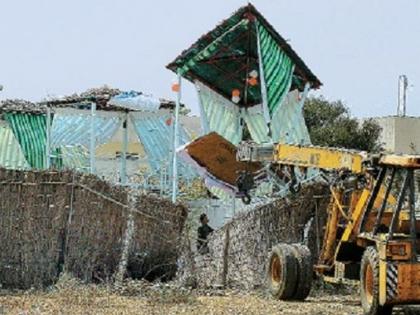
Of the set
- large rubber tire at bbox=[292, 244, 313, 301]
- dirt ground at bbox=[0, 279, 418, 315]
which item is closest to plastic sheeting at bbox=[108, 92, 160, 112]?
dirt ground at bbox=[0, 279, 418, 315]

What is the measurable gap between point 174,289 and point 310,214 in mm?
2993

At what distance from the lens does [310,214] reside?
54.9 ft

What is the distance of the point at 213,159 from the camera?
74.5 feet

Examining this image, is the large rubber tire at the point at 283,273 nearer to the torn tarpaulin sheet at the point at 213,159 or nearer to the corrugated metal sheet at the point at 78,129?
the torn tarpaulin sheet at the point at 213,159

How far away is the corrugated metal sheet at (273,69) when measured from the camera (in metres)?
24.0

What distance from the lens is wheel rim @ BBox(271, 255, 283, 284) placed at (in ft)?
50.4

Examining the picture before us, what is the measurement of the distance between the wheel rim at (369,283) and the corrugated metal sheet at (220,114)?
558 inches

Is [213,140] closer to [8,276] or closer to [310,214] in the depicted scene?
[310,214]

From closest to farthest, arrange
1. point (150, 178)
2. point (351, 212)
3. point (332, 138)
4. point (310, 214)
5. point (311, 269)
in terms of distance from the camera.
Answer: point (351, 212), point (311, 269), point (310, 214), point (150, 178), point (332, 138)

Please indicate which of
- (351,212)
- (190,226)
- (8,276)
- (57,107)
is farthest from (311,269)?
(57,107)

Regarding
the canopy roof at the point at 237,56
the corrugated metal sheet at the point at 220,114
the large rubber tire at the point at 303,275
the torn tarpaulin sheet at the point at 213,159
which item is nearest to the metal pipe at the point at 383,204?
the large rubber tire at the point at 303,275

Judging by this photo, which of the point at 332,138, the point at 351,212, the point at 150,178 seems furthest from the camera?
the point at 332,138

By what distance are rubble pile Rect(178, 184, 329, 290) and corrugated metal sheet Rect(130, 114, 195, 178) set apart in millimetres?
11623

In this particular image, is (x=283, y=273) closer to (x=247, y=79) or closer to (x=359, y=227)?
(x=359, y=227)
